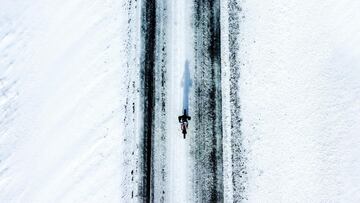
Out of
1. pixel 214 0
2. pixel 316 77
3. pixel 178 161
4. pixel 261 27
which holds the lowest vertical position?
pixel 178 161

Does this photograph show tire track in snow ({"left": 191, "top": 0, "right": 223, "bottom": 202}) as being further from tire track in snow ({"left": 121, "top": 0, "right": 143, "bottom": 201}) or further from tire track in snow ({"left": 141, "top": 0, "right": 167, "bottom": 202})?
tire track in snow ({"left": 121, "top": 0, "right": 143, "bottom": 201})

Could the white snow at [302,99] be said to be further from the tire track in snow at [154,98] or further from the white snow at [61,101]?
the white snow at [61,101]

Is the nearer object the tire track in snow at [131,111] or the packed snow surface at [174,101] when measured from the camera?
the packed snow surface at [174,101]

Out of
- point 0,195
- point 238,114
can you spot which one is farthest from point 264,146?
point 0,195

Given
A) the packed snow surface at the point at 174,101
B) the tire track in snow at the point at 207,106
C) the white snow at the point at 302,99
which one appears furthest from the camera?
the tire track in snow at the point at 207,106

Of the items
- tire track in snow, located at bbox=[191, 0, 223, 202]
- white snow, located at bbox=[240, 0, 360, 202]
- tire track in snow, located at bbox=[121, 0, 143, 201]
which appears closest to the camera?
white snow, located at bbox=[240, 0, 360, 202]

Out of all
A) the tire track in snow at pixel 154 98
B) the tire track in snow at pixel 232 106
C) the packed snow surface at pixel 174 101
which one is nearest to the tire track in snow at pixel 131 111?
the packed snow surface at pixel 174 101

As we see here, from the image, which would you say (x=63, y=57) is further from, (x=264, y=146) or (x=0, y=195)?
(x=264, y=146)

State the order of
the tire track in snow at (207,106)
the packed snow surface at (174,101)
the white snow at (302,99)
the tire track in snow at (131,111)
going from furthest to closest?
the tire track in snow at (131,111) → the tire track in snow at (207,106) → the packed snow surface at (174,101) → the white snow at (302,99)

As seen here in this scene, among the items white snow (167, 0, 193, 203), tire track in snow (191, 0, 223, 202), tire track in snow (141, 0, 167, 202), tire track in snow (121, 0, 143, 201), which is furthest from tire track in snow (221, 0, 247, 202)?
tire track in snow (121, 0, 143, 201)
